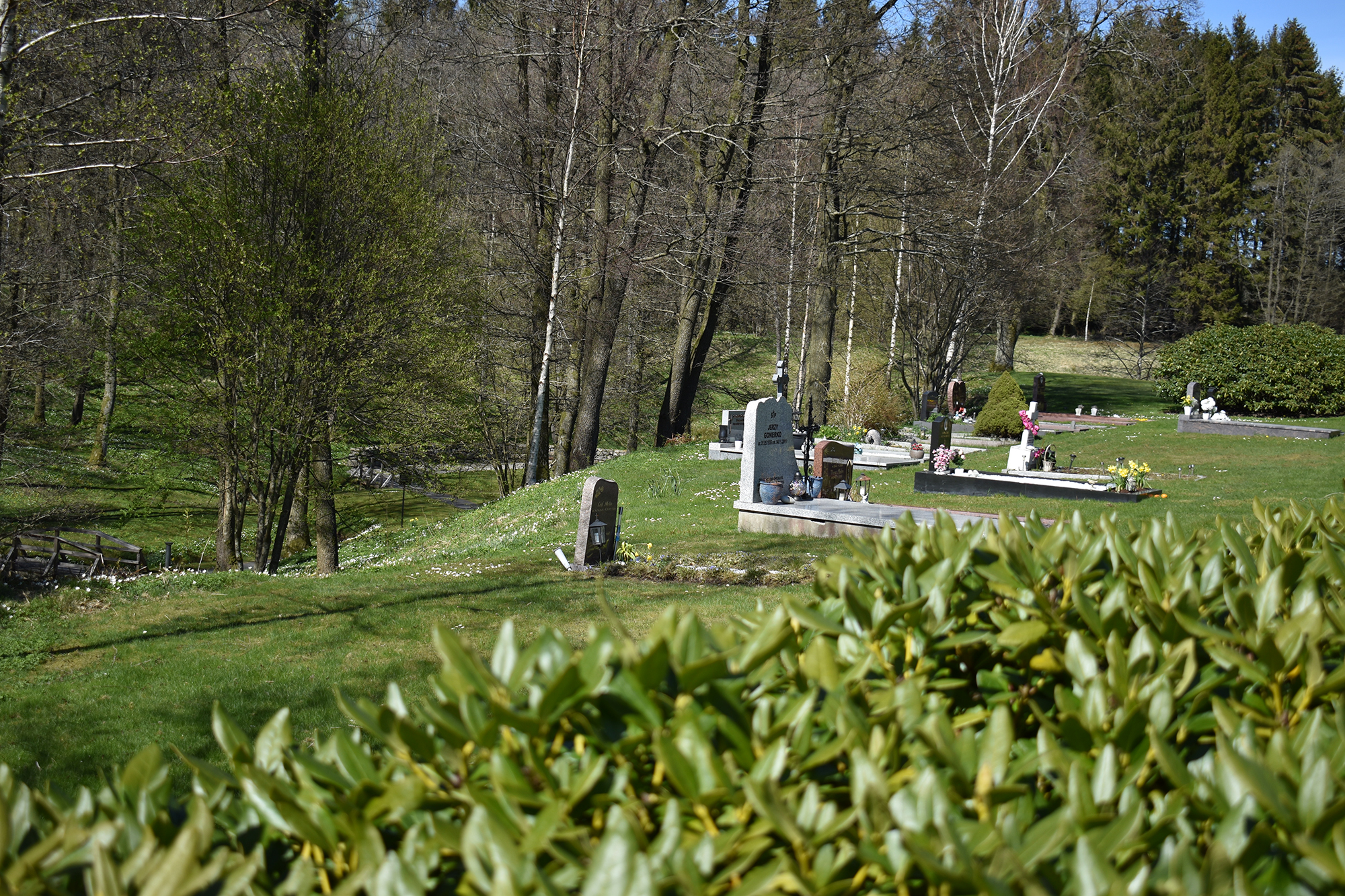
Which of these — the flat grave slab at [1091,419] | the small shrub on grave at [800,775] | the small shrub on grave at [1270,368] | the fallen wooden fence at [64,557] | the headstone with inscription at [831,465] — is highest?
the small shrub on grave at [1270,368]

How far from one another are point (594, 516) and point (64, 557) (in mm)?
10248

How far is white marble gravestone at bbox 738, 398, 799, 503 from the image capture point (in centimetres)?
1387

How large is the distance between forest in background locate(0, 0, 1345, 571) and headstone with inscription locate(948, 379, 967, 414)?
2.07m

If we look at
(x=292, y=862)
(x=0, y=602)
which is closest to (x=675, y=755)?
(x=292, y=862)

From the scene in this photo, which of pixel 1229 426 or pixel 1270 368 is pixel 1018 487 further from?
pixel 1270 368

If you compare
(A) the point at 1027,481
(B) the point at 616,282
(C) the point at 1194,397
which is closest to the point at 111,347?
(B) the point at 616,282

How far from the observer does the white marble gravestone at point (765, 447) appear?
13.9m

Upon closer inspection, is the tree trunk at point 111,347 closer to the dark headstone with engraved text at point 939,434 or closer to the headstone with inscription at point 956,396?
the dark headstone with engraved text at point 939,434

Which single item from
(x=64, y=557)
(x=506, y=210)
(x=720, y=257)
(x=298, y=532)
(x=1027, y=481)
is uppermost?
(x=506, y=210)

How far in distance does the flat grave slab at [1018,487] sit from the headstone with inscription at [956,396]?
11.7m

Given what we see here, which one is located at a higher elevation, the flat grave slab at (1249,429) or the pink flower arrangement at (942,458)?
the flat grave slab at (1249,429)

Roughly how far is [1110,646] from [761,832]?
93 centimetres

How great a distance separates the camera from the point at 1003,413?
24766mm

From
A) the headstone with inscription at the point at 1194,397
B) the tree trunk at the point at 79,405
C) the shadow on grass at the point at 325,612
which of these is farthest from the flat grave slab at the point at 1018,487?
the tree trunk at the point at 79,405
